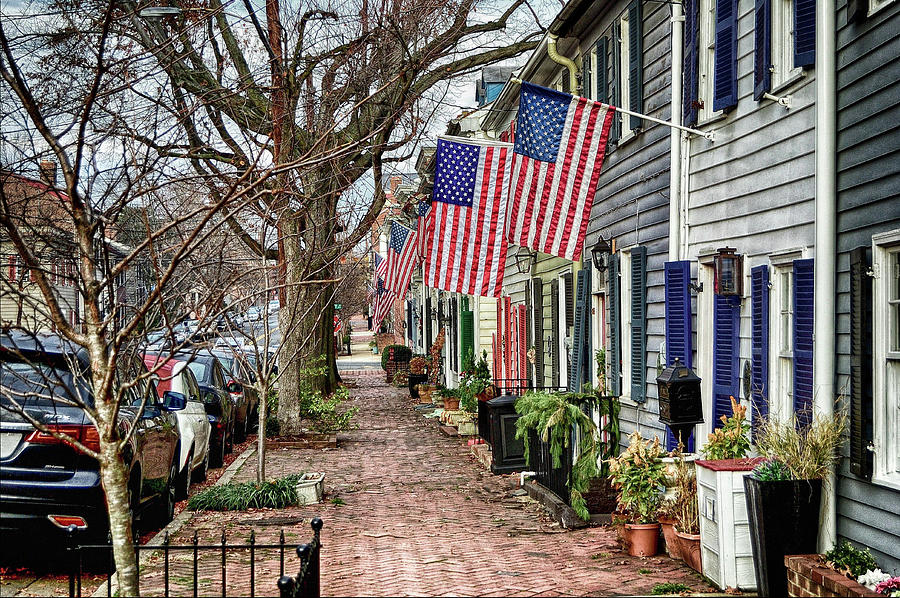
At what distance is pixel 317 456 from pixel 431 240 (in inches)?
211

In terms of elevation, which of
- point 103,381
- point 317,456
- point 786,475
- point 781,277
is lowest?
point 317,456

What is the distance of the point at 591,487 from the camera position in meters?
10.7

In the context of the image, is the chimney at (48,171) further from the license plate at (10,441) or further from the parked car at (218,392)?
the parked car at (218,392)

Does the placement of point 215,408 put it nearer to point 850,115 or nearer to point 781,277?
point 781,277

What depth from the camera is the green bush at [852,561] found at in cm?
674

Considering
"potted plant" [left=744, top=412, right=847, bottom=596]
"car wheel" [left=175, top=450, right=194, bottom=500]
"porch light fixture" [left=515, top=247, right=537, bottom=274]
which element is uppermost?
"porch light fixture" [left=515, top=247, right=537, bottom=274]

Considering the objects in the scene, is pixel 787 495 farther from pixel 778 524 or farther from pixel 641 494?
pixel 641 494

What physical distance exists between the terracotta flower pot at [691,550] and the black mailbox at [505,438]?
672 cm

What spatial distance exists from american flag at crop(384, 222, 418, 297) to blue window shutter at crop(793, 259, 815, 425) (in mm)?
15017

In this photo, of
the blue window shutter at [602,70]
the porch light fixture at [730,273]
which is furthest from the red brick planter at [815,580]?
the blue window shutter at [602,70]

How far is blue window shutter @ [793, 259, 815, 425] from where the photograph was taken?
26.1ft

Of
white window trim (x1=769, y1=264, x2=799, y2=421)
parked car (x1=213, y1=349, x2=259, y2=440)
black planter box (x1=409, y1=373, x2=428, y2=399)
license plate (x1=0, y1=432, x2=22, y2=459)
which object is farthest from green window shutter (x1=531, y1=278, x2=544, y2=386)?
black planter box (x1=409, y1=373, x2=428, y2=399)

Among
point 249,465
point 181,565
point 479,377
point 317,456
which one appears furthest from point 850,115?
point 479,377

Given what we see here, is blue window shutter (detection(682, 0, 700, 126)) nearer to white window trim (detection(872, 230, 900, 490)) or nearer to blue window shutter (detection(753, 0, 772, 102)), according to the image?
blue window shutter (detection(753, 0, 772, 102))
